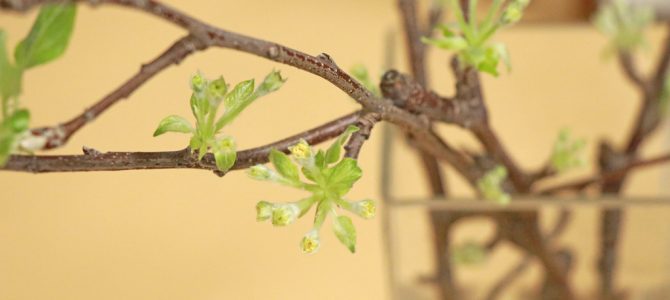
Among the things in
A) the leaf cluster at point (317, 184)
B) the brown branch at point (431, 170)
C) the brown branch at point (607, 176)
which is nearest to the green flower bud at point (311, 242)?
the leaf cluster at point (317, 184)

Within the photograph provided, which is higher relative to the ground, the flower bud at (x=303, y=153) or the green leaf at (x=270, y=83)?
the green leaf at (x=270, y=83)

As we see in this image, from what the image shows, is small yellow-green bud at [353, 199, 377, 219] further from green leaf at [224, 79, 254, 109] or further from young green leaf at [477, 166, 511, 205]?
young green leaf at [477, 166, 511, 205]

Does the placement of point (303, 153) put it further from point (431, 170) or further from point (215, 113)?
point (431, 170)

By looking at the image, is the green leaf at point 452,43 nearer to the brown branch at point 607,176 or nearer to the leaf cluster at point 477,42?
the leaf cluster at point 477,42

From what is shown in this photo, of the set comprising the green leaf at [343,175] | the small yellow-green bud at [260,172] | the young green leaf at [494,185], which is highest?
the young green leaf at [494,185]

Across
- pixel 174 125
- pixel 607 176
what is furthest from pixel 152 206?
pixel 607 176

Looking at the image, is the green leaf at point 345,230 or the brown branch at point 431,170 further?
the brown branch at point 431,170

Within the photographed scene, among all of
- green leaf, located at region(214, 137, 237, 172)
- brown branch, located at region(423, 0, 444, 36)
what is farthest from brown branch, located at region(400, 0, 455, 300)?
green leaf, located at region(214, 137, 237, 172)
